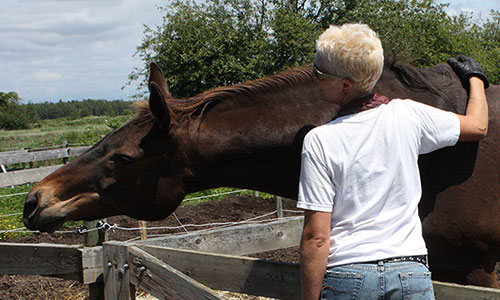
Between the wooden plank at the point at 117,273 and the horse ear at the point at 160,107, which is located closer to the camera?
the horse ear at the point at 160,107

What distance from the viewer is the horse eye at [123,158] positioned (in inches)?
104

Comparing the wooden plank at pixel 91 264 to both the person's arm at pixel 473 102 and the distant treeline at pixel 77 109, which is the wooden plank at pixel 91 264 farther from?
the distant treeline at pixel 77 109

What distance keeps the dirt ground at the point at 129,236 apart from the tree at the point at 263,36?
12.6 metres

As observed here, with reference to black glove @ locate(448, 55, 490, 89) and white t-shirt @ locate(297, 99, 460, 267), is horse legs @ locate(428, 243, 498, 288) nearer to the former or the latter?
white t-shirt @ locate(297, 99, 460, 267)

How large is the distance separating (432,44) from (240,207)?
19627mm

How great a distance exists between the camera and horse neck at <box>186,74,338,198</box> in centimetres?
252

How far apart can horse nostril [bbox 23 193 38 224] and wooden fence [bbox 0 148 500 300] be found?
0.65 metres

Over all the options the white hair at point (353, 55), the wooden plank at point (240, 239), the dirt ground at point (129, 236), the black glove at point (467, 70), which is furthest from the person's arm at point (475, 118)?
the dirt ground at point (129, 236)

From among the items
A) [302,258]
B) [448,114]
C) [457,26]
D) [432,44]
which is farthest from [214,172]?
[457,26]

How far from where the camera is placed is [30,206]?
275 centimetres

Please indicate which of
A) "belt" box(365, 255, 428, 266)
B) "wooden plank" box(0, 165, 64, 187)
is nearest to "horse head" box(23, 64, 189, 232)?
"belt" box(365, 255, 428, 266)

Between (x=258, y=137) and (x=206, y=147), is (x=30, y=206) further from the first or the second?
(x=258, y=137)

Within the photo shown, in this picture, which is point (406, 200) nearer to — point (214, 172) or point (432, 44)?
point (214, 172)

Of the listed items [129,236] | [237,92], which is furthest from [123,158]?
[129,236]
